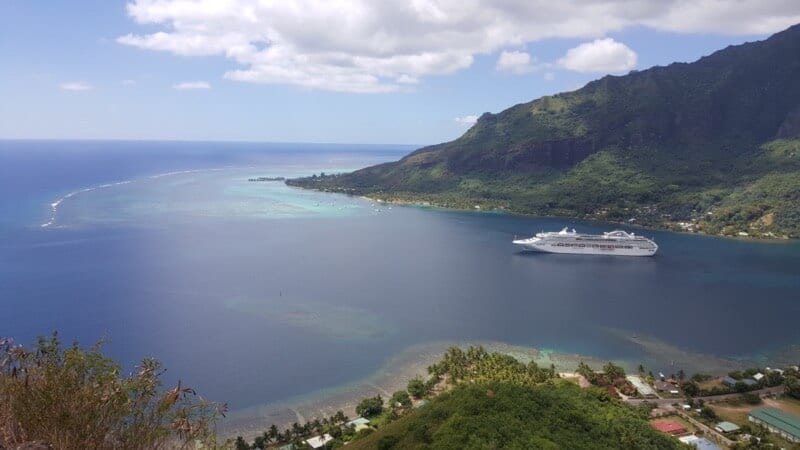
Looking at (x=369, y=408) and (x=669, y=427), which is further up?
(x=669, y=427)

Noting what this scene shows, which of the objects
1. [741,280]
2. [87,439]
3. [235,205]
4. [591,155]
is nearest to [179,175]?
[235,205]

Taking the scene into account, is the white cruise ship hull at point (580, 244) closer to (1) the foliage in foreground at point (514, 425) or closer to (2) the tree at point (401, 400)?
(2) the tree at point (401, 400)

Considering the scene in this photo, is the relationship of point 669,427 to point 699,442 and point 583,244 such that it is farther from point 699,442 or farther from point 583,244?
point 583,244

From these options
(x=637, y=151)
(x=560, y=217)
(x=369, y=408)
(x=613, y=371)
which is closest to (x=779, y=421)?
(x=613, y=371)

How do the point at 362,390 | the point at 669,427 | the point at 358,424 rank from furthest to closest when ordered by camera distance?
the point at 362,390 → the point at 358,424 → the point at 669,427

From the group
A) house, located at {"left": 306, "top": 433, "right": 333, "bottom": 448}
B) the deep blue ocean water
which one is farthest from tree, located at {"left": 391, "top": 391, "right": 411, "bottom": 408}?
the deep blue ocean water

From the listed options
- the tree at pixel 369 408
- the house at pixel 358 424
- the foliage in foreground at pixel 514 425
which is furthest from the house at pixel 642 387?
the house at pixel 358 424
